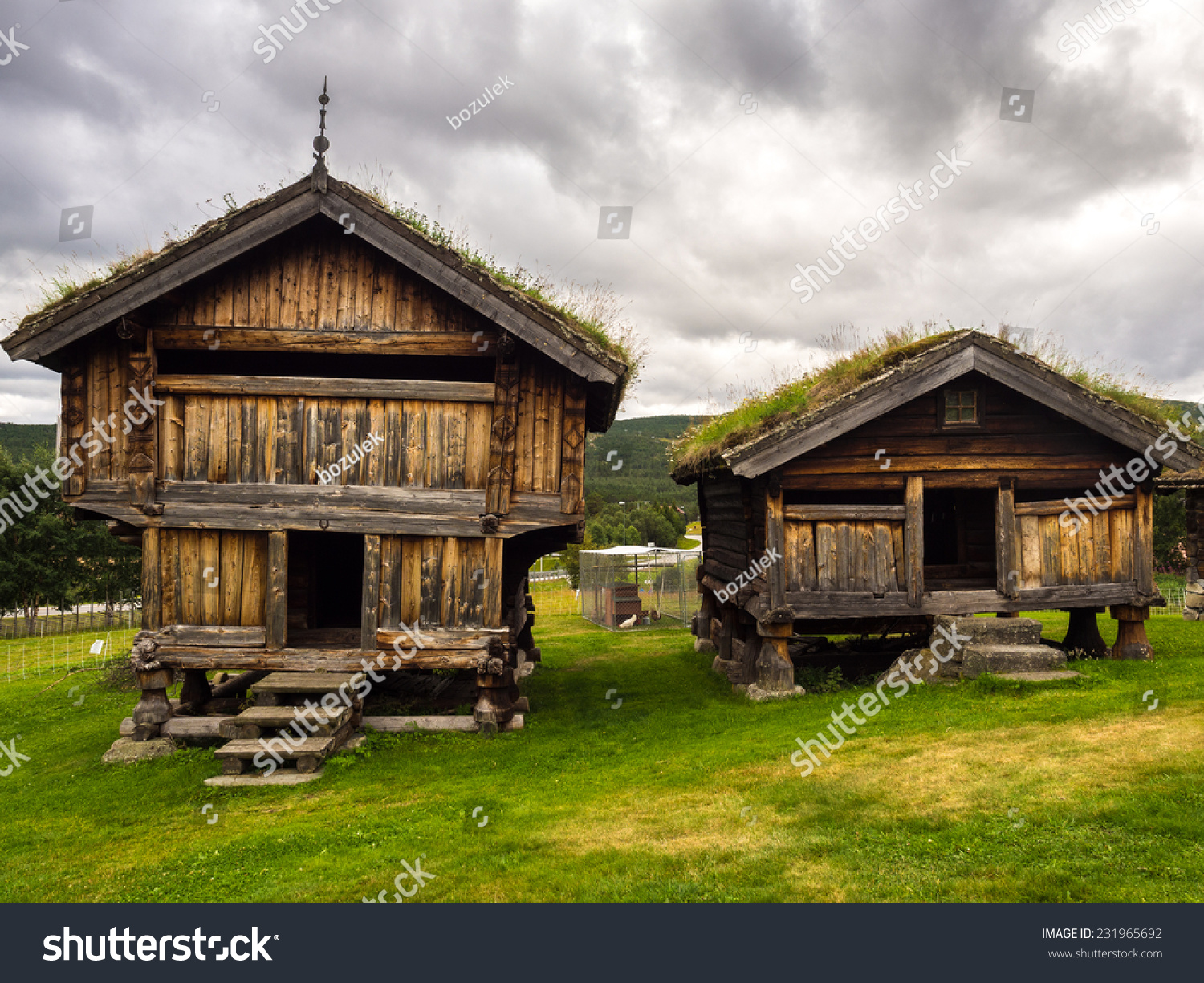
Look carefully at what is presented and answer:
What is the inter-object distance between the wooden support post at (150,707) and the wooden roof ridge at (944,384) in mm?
9024

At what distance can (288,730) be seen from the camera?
9297 millimetres

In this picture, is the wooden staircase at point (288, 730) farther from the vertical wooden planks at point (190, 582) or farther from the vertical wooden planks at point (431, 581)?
the vertical wooden planks at point (190, 582)

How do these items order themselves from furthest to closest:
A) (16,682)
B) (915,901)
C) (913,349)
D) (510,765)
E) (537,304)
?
(16,682) < (913,349) < (537,304) < (510,765) < (915,901)

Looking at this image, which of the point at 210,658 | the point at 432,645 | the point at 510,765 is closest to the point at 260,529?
A: the point at 210,658

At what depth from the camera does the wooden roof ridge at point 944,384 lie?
425 inches

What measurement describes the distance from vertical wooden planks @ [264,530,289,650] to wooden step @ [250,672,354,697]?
495 mm

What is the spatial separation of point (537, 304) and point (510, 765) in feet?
20.6

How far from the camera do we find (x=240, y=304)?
406 inches

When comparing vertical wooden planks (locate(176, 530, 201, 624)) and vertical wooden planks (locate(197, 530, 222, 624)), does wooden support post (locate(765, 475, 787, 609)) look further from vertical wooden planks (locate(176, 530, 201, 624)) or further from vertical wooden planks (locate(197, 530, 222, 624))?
vertical wooden planks (locate(176, 530, 201, 624))

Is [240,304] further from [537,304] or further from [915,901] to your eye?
[915,901]

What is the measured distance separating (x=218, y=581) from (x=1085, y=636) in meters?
15.2

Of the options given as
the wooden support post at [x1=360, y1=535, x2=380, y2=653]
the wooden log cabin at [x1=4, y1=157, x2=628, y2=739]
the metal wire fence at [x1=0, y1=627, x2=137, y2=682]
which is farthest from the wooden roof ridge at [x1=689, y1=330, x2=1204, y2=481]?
the metal wire fence at [x1=0, y1=627, x2=137, y2=682]

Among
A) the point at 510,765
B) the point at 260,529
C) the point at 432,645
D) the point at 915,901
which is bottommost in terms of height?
the point at 510,765

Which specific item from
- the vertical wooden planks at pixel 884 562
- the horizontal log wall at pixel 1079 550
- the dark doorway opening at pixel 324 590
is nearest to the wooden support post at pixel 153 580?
the dark doorway opening at pixel 324 590
